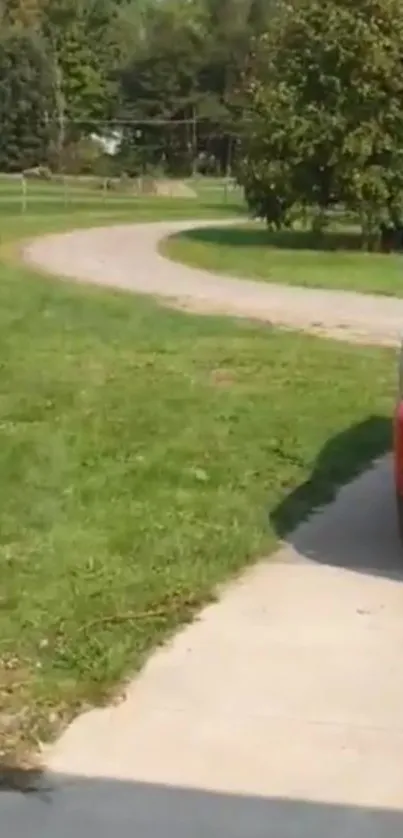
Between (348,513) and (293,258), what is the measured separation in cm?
2394

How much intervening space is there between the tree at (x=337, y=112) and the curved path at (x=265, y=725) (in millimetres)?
28479

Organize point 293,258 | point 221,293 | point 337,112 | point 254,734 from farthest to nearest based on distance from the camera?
point 337,112, point 293,258, point 221,293, point 254,734

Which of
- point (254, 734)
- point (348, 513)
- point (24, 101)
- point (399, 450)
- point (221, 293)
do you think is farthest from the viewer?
point (24, 101)

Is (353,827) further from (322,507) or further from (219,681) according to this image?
(322,507)

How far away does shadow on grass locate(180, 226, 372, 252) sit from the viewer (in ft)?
121

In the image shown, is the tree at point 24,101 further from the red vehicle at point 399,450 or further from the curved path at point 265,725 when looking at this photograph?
the curved path at point 265,725

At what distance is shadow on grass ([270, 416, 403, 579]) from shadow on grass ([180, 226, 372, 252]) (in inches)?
1007

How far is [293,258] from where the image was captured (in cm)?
3206

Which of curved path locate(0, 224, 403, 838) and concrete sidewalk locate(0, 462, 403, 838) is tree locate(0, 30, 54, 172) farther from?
concrete sidewalk locate(0, 462, 403, 838)

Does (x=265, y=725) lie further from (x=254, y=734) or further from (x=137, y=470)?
(x=137, y=470)

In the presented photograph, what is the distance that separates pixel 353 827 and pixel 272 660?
1457mm

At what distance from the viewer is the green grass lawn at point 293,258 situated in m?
27.2

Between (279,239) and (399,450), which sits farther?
(279,239)

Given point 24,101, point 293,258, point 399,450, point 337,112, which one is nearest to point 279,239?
point 337,112
